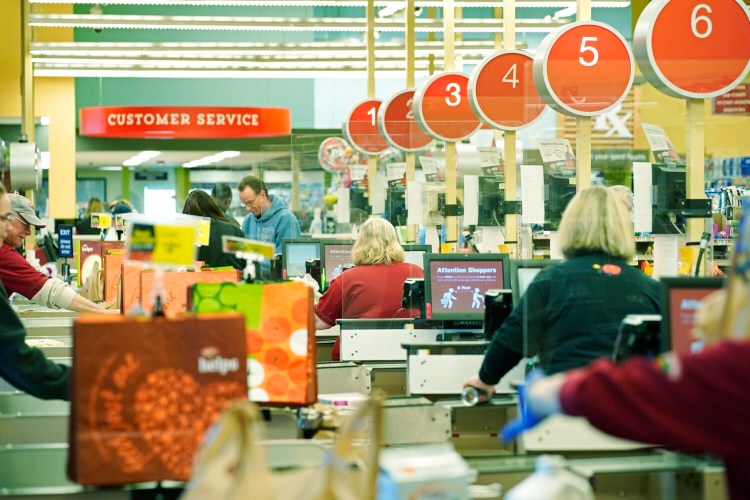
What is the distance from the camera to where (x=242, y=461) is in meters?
2.19

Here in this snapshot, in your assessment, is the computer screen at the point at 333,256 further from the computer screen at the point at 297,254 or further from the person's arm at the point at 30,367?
the person's arm at the point at 30,367

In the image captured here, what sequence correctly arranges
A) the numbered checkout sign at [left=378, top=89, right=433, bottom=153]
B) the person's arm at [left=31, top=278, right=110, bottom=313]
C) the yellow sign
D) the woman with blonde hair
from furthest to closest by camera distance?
the numbered checkout sign at [left=378, top=89, right=433, bottom=153]
the yellow sign
the person's arm at [left=31, top=278, right=110, bottom=313]
the woman with blonde hair

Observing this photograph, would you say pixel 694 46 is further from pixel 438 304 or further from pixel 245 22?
pixel 245 22

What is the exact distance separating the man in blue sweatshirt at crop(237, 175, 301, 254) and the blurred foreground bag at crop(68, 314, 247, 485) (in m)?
7.16

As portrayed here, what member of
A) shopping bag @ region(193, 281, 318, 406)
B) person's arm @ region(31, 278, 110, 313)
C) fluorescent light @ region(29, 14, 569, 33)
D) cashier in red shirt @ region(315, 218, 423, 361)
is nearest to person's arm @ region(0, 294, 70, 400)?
shopping bag @ region(193, 281, 318, 406)

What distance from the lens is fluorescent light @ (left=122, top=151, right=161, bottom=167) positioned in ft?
75.8

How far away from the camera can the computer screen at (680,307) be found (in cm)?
312

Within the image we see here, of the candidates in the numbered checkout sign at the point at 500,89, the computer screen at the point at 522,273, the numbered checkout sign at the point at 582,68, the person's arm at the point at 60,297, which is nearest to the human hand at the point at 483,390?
the computer screen at the point at 522,273

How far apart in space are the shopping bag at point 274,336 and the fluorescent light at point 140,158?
19740 mm

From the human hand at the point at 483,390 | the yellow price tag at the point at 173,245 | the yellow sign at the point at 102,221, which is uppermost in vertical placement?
the yellow sign at the point at 102,221

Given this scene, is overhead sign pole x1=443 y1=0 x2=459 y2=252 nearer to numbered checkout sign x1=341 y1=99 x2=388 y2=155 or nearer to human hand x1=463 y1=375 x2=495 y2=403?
numbered checkout sign x1=341 y1=99 x2=388 y2=155

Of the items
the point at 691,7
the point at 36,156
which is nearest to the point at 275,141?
the point at 36,156

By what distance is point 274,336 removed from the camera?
11.8 ft

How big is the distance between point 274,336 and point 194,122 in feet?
56.2
